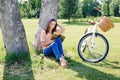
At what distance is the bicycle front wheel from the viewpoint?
Result: 780cm

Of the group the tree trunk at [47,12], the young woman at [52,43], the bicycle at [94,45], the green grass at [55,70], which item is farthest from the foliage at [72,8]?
the green grass at [55,70]

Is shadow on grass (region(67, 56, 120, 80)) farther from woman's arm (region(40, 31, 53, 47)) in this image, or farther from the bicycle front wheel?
woman's arm (region(40, 31, 53, 47))

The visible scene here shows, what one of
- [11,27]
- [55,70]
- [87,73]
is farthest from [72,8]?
[87,73]

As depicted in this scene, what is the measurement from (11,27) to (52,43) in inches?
43.0

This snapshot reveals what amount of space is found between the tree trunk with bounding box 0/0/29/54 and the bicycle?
159 centimetres

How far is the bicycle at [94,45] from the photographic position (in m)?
7.79

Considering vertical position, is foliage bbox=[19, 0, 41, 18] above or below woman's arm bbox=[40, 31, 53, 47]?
below

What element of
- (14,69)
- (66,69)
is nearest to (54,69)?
(66,69)

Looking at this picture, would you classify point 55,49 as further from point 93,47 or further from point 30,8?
point 30,8

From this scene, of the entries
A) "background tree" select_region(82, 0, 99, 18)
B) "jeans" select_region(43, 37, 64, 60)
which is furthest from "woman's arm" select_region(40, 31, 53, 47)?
"background tree" select_region(82, 0, 99, 18)

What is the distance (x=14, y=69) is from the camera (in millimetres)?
6867

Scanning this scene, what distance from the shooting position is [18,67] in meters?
6.99

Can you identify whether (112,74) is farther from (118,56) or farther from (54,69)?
(118,56)

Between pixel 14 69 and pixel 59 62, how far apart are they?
1.23 meters
